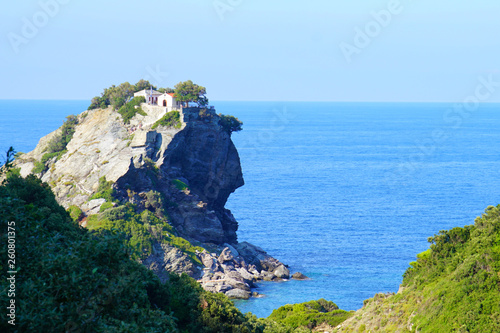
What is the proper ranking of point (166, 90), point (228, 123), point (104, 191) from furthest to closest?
point (166, 90) → point (228, 123) → point (104, 191)

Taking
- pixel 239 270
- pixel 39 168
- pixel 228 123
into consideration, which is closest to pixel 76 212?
pixel 39 168

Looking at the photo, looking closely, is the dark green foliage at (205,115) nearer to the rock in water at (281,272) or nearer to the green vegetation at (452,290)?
the rock in water at (281,272)

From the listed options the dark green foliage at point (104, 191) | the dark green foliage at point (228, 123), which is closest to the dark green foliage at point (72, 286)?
the dark green foliage at point (104, 191)

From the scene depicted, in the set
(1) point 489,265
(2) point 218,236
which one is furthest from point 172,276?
(2) point 218,236

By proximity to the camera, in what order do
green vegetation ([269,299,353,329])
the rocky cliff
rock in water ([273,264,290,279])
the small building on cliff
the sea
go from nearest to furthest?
1. green vegetation ([269,299,353,329])
2. the rocky cliff
3. the sea
4. rock in water ([273,264,290,279])
5. the small building on cliff

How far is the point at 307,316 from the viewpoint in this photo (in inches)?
2114

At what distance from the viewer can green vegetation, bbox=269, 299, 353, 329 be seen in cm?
5211

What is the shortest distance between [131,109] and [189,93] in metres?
9.36

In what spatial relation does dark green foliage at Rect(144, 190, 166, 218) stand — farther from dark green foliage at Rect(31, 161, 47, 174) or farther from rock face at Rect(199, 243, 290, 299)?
dark green foliage at Rect(31, 161, 47, 174)

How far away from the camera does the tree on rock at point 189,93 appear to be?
8825cm

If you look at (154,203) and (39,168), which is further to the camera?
(39,168)

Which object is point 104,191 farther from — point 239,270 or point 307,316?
point 307,316

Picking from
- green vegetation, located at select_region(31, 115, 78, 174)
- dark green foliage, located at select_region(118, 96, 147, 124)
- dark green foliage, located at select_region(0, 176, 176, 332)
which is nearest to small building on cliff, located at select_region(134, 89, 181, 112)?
dark green foliage, located at select_region(118, 96, 147, 124)

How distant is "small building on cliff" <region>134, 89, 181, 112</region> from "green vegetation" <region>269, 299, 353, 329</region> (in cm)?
4008
